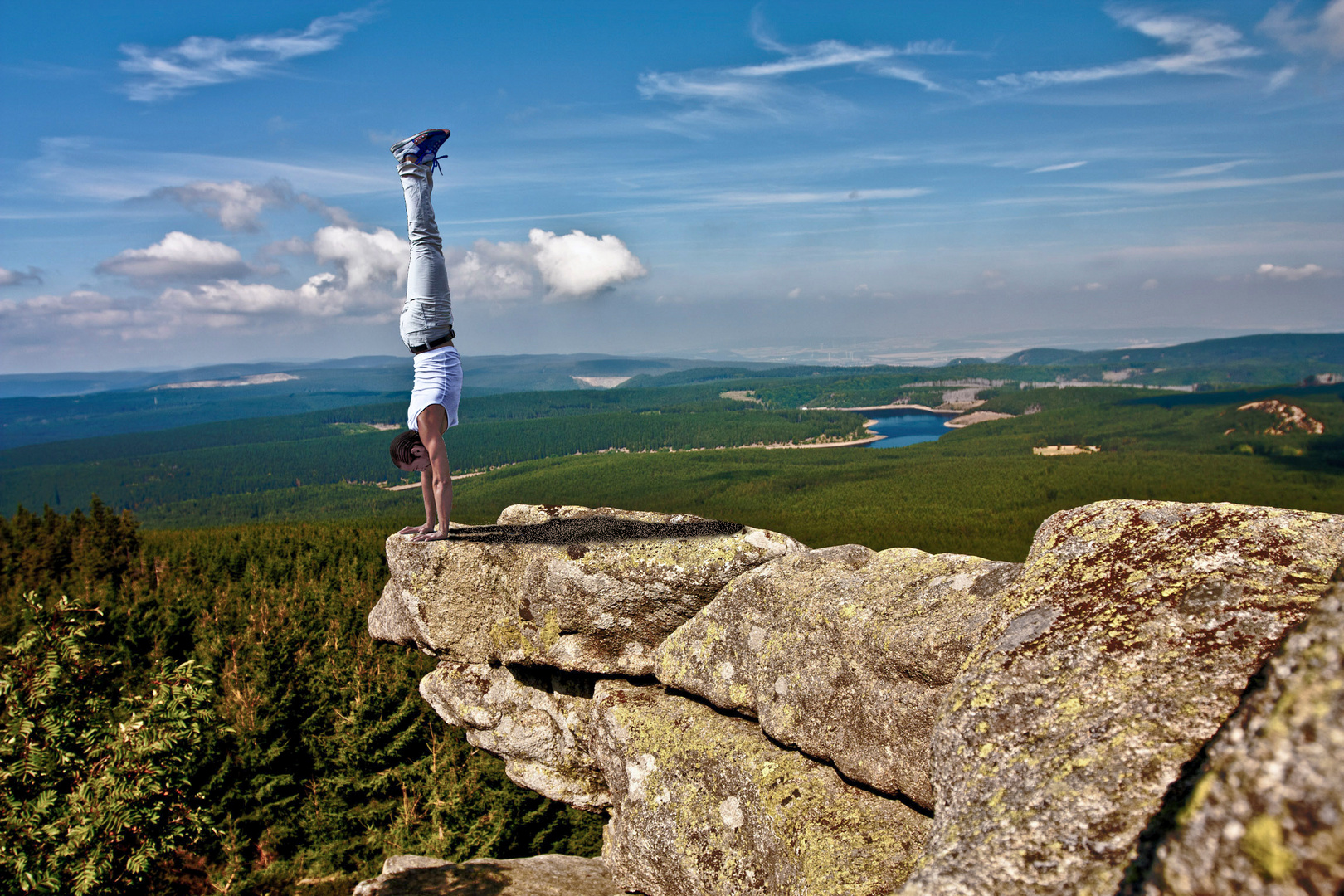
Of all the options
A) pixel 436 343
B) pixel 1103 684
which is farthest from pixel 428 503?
pixel 1103 684

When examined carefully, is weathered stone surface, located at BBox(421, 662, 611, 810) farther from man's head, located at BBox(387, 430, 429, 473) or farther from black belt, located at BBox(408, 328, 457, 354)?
black belt, located at BBox(408, 328, 457, 354)

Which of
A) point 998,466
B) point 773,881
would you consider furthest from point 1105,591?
point 998,466

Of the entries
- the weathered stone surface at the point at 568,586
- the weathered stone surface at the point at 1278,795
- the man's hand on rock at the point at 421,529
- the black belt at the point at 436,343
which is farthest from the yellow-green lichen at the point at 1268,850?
the man's hand on rock at the point at 421,529

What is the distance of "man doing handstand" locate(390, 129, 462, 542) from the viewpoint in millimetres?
11750

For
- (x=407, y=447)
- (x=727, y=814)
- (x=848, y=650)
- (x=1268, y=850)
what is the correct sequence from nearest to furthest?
(x=1268, y=850) < (x=848, y=650) < (x=727, y=814) < (x=407, y=447)

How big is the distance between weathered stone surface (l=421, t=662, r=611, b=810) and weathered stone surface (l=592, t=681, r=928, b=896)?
4.49ft

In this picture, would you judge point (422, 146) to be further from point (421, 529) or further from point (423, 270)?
point (421, 529)

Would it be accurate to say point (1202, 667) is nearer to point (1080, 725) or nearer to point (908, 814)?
point (1080, 725)

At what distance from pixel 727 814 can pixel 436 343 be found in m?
9.22

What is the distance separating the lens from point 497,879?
13.5m

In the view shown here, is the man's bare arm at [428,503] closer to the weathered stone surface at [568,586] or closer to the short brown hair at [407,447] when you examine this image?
the weathered stone surface at [568,586]

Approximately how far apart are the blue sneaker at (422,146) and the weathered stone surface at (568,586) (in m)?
7.18

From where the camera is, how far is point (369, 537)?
6047 centimetres

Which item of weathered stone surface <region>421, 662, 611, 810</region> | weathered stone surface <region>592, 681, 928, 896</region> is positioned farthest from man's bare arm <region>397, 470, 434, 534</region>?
weathered stone surface <region>592, 681, 928, 896</region>
